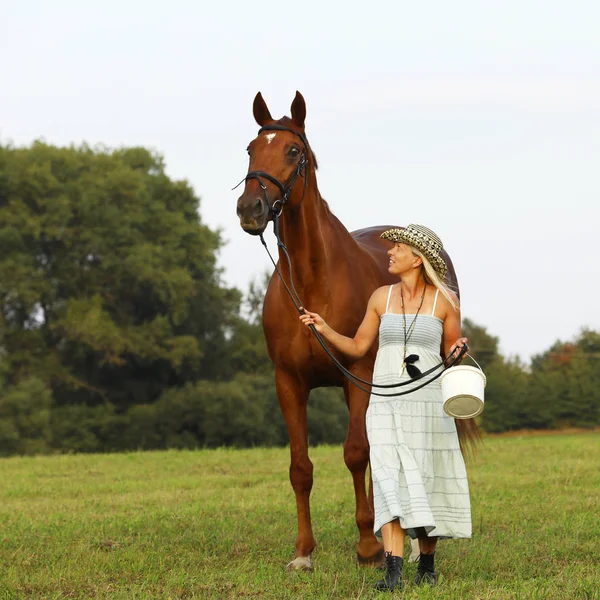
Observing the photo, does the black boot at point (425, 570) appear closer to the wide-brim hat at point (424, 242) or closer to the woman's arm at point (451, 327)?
the woman's arm at point (451, 327)

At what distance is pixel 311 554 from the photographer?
6.76 metres

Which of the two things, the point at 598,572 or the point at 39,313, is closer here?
the point at 598,572

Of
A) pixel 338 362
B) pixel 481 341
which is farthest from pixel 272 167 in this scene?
pixel 481 341

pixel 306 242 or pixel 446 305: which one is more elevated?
pixel 306 242

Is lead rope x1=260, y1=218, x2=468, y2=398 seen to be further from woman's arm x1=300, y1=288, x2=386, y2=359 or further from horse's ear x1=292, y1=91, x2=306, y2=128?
horse's ear x1=292, y1=91, x2=306, y2=128

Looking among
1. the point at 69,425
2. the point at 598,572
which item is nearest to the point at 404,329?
the point at 598,572

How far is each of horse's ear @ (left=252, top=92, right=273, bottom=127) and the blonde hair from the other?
5.08 ft

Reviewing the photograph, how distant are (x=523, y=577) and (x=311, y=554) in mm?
1598

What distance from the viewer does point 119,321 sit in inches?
1356

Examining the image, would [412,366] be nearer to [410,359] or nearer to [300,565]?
[410,359]

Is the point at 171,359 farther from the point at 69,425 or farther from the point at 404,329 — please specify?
the point at 404,329

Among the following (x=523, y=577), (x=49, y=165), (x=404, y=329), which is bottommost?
(x=523, y=577)

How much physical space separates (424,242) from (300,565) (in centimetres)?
230

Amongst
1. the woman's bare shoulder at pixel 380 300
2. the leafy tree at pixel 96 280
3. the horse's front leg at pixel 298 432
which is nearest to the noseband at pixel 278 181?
the woman's bare shoulder at pixel 380 300
